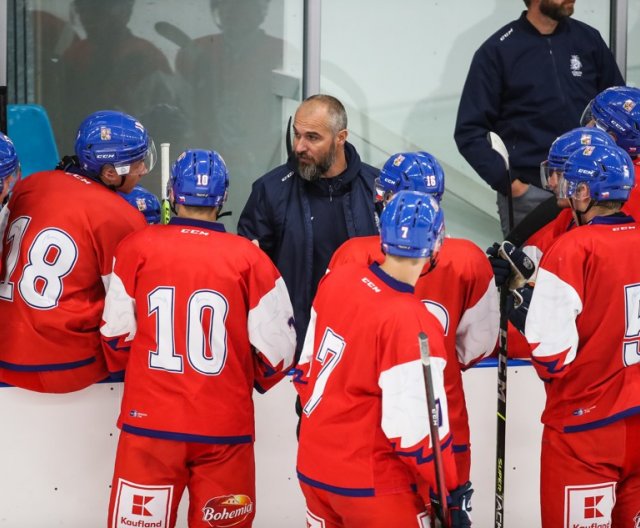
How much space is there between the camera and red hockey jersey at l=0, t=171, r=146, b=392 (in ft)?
11.6

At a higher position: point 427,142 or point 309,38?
Answer: point 309,38

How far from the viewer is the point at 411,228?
281 cm

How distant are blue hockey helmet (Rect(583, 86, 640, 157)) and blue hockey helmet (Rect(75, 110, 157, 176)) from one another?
4.87ft

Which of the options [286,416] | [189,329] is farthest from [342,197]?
[189,329]

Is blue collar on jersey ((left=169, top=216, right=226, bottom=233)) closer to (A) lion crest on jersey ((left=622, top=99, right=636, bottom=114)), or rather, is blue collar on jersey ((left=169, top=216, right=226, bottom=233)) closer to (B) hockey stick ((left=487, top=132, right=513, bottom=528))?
(B) hockey stick ((left=487, top=132, right=513, bottom=528))

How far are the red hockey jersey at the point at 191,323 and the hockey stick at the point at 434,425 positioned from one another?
762 millimetres

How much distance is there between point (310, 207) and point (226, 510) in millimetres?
1271

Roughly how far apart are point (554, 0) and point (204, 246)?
2135 millimetres

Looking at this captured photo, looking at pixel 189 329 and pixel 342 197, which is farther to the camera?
pixel 342 197

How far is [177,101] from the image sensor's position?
19.5 ft

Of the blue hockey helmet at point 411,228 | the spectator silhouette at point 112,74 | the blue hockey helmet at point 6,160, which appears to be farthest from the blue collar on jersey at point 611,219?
the spectator silhouette at point 112,74

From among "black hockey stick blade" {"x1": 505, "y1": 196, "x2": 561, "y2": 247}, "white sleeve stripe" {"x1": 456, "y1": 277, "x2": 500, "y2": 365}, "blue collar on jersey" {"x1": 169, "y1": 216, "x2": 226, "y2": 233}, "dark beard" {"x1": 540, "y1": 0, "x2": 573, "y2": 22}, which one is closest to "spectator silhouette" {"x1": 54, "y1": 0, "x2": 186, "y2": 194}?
"dark beard" {"x1": 540, "y1": 0, "x2": 573, "y2": 22}

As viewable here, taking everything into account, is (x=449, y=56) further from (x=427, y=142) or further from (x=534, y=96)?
(x=534, y=96)

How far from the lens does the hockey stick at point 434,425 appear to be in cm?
268
